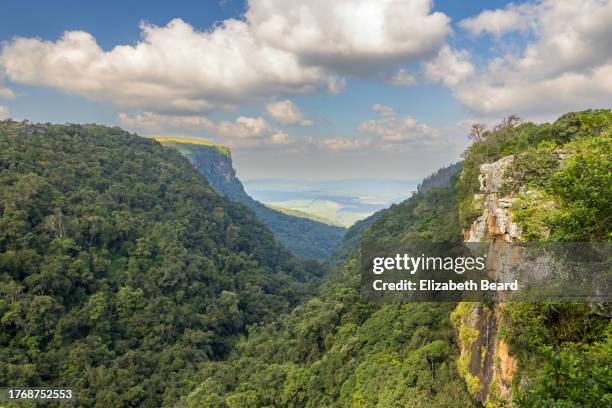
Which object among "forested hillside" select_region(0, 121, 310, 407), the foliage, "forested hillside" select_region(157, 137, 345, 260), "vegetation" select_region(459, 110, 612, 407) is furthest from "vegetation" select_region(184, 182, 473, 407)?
"forested hillside" select_region(157, 137, 345, 260)

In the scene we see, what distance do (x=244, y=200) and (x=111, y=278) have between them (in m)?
127

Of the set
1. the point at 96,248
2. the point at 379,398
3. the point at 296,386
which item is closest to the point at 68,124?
the point at 96,248

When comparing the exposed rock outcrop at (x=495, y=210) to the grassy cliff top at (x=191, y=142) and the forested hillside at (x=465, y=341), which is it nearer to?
the forested hillside at (x=465, y=341)

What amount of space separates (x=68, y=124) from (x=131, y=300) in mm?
47184

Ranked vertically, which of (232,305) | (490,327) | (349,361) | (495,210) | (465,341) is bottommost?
(232,305)

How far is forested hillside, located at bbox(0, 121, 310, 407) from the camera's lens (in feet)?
99.0

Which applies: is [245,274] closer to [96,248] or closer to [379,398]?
[96,248]

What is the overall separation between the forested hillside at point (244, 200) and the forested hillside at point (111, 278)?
250 feet

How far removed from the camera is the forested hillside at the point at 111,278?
30188 millimetres

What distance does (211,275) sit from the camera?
46.4 metres

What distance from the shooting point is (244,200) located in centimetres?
16525

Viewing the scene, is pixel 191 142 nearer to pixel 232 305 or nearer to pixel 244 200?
pixel 244 200

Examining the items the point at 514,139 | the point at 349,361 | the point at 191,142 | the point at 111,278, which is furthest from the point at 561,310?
the point at 191,142

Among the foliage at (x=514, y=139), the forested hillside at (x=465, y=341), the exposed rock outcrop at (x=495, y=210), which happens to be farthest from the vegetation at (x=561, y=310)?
the foliage at (x=514, y=139)
